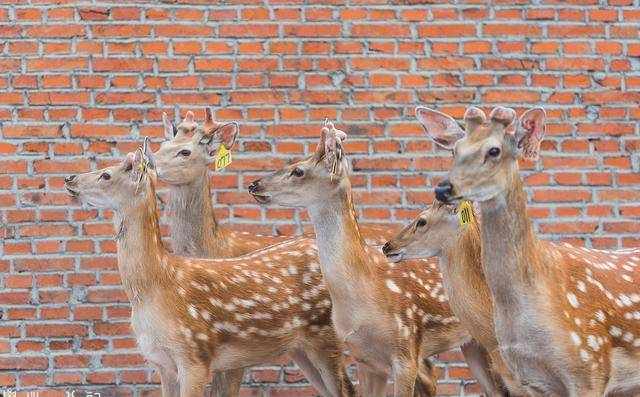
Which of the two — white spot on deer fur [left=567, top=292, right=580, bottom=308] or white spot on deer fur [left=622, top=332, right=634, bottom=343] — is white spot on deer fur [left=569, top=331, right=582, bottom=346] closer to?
white spot on deer fur [left=567, top=292, right=580, bottom=308]

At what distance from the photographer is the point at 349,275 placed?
5.51 m

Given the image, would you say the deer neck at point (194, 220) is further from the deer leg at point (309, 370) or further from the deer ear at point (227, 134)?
the deer leg at point (309, 370)

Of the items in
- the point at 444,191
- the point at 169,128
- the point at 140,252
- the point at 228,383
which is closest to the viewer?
the point at 444,191

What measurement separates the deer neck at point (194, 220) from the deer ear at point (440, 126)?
5.33 feet

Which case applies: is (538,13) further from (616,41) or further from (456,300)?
(456,300)

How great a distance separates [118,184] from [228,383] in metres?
1.31

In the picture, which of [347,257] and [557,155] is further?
[557,155]

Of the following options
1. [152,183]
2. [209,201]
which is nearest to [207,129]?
[209,201]

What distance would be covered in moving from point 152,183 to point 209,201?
0.81 m

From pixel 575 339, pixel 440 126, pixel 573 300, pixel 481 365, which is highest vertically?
pixel 440 126

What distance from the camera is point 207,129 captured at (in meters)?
6.33

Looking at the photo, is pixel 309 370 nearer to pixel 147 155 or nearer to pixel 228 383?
pixel 228 383

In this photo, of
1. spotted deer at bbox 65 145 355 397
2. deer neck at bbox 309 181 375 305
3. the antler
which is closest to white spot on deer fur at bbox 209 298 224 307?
spotted deer at bbox 65 145 355 397

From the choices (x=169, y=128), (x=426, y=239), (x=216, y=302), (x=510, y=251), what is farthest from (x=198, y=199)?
(x=510, y=251)
